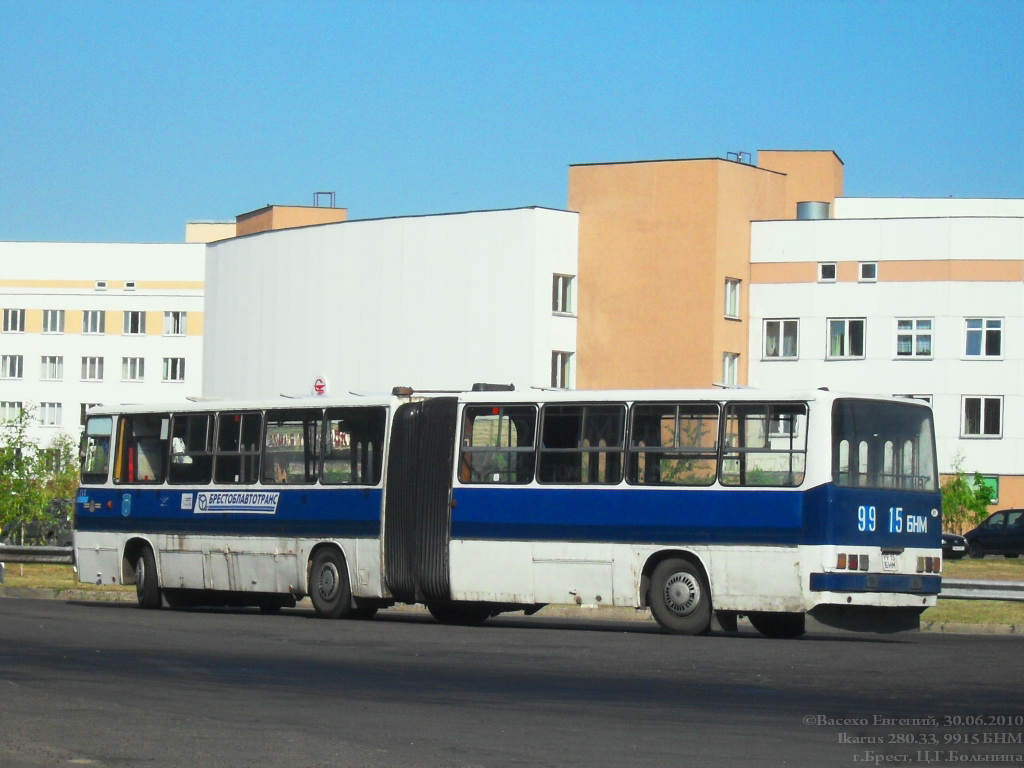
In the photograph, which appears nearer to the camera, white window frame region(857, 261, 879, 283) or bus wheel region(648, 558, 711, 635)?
bus wheel region(648, 558, 711, 635)

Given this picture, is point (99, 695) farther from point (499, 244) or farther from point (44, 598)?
point (499, 244)

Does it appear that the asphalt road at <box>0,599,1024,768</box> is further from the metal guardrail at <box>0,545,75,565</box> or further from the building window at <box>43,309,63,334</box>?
the building window at <box>43,309,63,334</box>

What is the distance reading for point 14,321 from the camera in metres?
104

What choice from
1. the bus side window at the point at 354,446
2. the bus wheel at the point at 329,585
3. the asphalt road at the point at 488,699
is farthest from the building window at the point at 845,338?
the asphalt road at the point at 488,699

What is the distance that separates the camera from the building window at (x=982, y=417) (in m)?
60.8

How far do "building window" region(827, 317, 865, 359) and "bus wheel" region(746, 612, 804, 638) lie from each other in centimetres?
4187

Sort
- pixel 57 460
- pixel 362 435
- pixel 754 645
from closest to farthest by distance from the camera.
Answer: pixel 754 645, pixel 362 435, pixel 57 460

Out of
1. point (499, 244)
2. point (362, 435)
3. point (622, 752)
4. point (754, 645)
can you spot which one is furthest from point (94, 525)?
point (499, 244)

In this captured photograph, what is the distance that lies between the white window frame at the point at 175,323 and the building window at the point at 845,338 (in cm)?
5064

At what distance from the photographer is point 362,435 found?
23.6 m

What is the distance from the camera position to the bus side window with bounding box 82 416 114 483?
26.9 meters

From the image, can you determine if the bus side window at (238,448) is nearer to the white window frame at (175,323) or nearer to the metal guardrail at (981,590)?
the metal guardrail at (981,590)

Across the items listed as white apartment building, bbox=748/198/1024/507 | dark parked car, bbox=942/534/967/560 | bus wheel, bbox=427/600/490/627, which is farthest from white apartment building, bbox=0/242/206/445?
bus wheel, bbox=427/600/490/627

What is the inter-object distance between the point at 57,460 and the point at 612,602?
64679 millimetres
